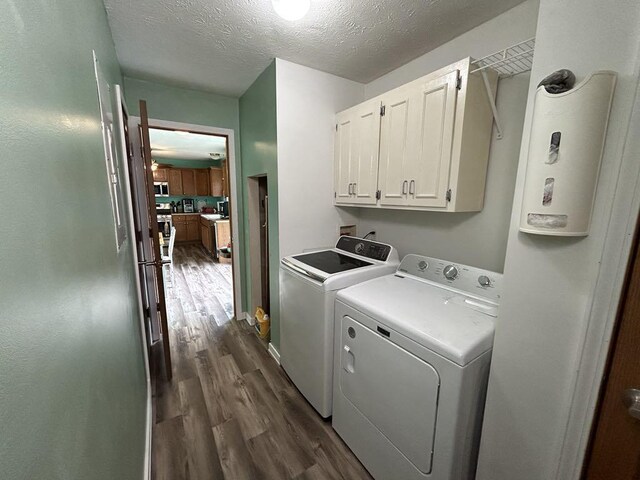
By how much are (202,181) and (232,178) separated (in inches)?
222

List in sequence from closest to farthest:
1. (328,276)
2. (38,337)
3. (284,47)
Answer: (38,337), (328,276), (284,47)

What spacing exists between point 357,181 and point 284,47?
1.08 meters

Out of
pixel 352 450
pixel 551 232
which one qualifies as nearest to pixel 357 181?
pixel 551 232

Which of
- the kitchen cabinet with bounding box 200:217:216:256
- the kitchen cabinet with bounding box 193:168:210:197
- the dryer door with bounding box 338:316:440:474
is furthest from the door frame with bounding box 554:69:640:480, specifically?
the kitchen cabinet with bounding box 193:168:210:197

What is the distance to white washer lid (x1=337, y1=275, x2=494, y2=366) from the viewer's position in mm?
1065

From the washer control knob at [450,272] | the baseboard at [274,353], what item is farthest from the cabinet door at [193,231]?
the washer control knob at [450,272]

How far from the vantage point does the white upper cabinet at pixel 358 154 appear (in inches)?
76.3

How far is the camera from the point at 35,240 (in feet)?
1.39

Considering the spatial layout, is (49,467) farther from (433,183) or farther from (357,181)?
(357,181)

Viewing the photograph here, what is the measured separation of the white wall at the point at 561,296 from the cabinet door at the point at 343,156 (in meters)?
1.36

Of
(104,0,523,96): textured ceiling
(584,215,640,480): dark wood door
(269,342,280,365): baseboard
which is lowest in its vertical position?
(269,342,280,365): baseboard

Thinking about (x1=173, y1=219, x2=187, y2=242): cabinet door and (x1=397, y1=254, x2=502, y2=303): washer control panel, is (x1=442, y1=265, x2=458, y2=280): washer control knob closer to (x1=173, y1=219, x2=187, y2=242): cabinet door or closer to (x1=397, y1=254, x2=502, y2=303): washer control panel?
(x1=397, y1=254, x2=502, y2=303): washer control panel

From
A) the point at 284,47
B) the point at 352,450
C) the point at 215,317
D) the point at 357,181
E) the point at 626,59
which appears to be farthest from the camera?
the point at 215,317

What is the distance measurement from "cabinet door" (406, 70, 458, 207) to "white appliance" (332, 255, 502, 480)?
18.3 inches
